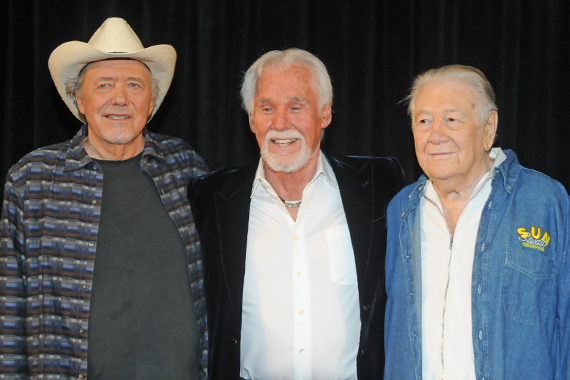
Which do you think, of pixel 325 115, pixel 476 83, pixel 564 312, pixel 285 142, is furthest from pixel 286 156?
pixel 564 312

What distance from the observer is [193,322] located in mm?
2453

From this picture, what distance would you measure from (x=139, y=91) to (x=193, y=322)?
3.58 feet

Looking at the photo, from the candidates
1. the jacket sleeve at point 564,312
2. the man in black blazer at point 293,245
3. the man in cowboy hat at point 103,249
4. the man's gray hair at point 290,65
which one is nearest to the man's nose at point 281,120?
the man in black blazer at point 293,245

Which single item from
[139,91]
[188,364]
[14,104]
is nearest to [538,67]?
[139,91]

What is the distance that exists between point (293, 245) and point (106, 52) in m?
1.21

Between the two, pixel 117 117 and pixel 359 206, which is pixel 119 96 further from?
pixel 359 206

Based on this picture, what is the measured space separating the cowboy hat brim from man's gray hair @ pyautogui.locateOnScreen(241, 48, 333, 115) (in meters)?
0.42

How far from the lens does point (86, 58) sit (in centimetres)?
251

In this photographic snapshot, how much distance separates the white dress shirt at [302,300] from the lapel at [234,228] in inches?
2.0

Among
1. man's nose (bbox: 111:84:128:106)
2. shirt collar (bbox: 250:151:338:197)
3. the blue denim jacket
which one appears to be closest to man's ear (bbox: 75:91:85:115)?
man's nose (bbox: 111:84:128:106)

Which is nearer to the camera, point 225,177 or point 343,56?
point 225,177

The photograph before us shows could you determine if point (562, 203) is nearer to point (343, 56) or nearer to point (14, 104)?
point (343, 56)

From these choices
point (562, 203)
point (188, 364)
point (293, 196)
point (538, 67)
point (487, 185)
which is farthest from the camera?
point (538, 67)

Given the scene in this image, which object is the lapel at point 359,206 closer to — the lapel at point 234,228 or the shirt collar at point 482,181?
the shirt collar at point 482,181
